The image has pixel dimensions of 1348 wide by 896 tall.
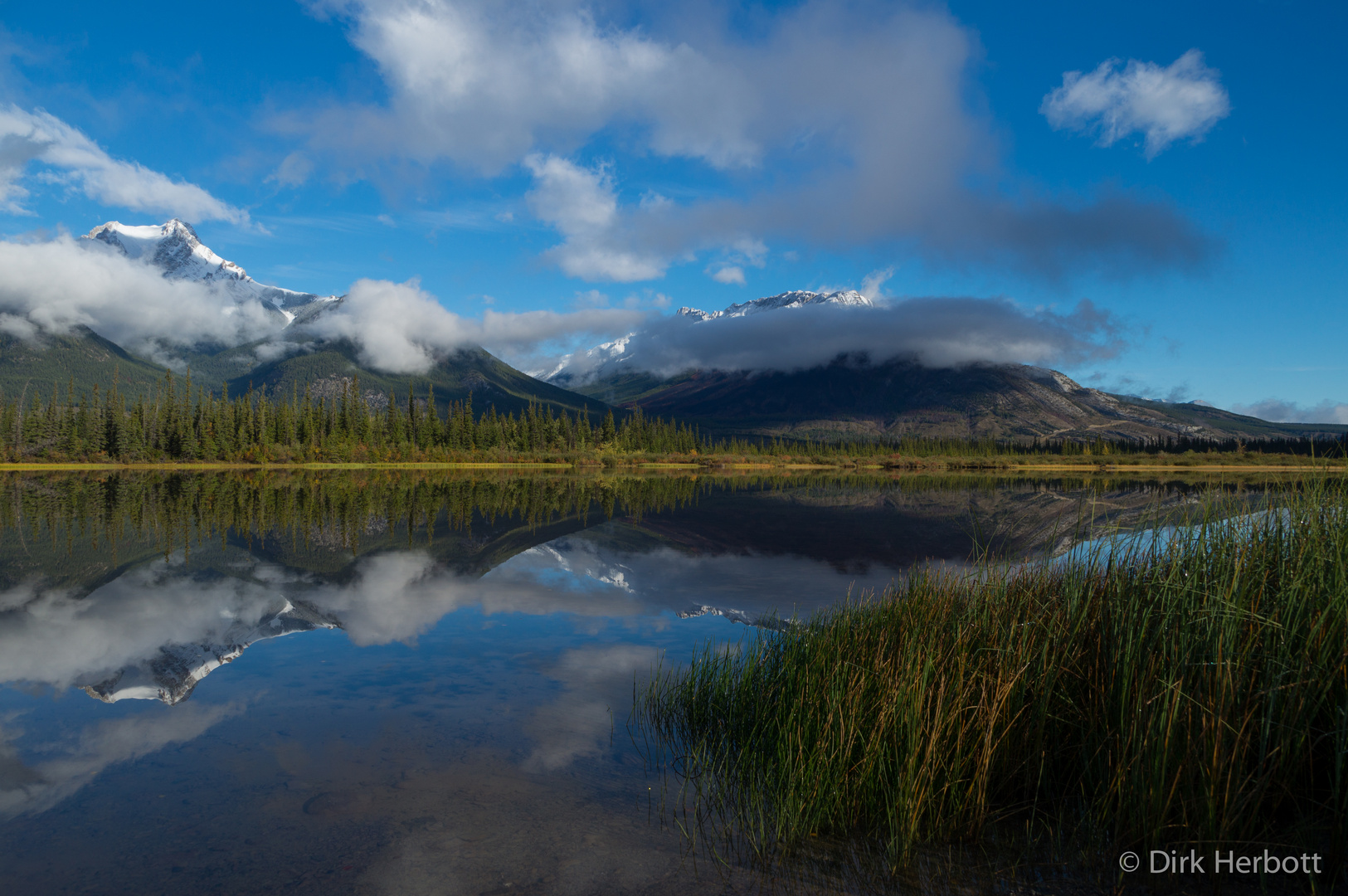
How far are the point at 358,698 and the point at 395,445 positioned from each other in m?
111

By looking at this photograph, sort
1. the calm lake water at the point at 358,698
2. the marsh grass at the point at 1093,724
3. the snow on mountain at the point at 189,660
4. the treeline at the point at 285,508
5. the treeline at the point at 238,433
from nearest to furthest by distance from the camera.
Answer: the marsh grass at the point at 1093,724, the calm lake water at the point at 358,698, the snow on mountain at the point at 189,660, the treeline at the point at 285,508, the treeline at the point at 238,433

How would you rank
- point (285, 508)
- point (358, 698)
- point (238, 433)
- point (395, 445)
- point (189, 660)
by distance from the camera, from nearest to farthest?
point (358, 698)
point (189, 660)
point (285, 508)
point (238, 433)
point (395, 445)

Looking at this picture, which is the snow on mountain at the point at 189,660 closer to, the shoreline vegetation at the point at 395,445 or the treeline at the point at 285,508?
the treeline at the point at 285,508

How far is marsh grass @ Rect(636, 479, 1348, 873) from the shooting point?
531cm

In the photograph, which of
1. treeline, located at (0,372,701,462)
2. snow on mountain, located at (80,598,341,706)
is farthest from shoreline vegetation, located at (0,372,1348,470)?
snow on mountain, located at (80,598,341,706)

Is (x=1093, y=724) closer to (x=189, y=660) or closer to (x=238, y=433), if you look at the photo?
(x=189, y=660)

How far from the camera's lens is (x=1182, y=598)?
6.36 metres

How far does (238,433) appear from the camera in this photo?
322 feet

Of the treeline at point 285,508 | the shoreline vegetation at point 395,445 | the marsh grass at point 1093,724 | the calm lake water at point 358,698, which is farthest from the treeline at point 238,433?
the marsh grass at point 1093,724

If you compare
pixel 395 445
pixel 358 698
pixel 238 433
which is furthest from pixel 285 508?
pixel 395 445

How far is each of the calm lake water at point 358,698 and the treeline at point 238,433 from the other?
77507mm

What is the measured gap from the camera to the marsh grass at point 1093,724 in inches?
209

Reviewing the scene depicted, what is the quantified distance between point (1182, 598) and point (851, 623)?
4.00 meters

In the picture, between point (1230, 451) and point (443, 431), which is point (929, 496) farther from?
point (1230, 451)
